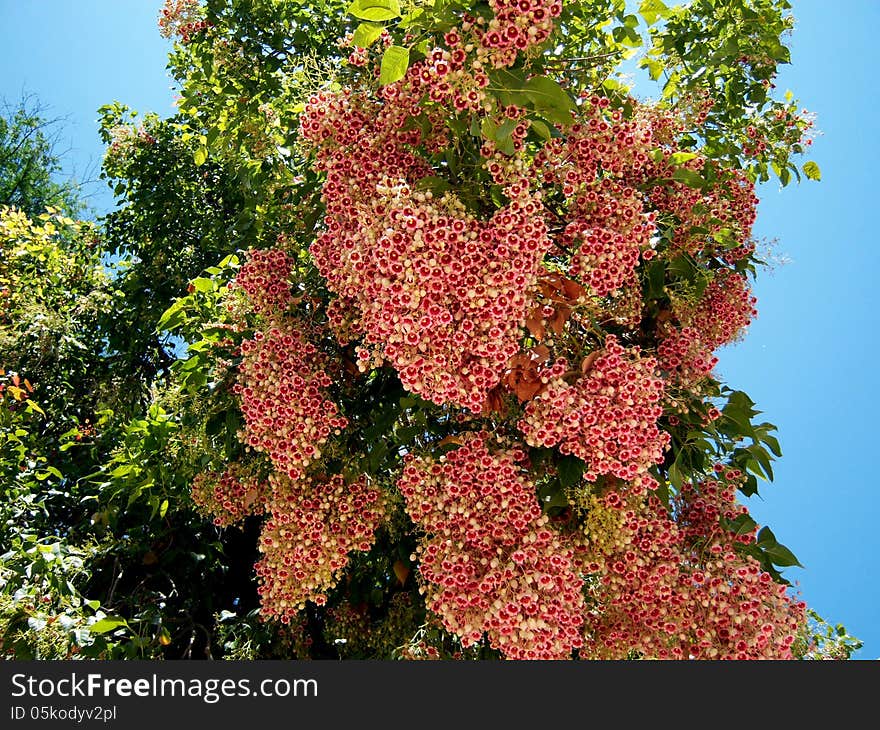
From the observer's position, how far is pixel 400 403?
11.4 ft

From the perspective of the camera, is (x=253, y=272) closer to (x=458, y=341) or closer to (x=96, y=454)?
(x=458, y=341)

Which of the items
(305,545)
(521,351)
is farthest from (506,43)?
(305,545)

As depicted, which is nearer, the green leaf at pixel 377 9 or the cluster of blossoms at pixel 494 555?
the green leaf at pixel 377 9

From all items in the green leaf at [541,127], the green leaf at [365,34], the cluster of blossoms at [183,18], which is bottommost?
the green leaf at [541,127]

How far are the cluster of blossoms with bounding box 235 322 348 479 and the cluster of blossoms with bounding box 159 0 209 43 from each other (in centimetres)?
242

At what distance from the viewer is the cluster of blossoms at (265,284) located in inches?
148

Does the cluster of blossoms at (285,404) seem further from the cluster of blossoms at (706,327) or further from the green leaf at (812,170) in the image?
the green leaf at (812,170)

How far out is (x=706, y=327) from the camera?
12.7 feet

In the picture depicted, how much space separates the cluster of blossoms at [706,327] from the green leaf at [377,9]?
5.95ft

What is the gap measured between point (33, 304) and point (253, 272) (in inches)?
157

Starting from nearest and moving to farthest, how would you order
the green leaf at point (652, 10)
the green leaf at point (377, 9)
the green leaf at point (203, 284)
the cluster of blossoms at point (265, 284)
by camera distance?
the green leaf at point (377, 9) < the green leaf at point (652, 10) < the cluster of blossoms at point (265, 284) < the green leaf at point (203, 284)

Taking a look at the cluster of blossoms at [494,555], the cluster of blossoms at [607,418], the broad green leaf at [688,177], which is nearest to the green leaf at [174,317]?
the cluster of blossoms at [494,555]

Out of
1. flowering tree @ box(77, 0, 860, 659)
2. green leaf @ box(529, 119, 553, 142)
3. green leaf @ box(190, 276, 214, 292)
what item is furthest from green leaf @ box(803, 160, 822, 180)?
green leaf @ box(190, 276, 214, 292)

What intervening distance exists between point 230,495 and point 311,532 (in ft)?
2.52
